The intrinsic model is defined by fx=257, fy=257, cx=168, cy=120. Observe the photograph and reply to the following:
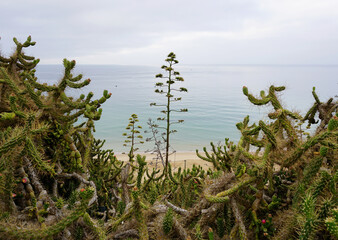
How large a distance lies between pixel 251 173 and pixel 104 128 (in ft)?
103

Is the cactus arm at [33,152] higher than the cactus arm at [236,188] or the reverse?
higher

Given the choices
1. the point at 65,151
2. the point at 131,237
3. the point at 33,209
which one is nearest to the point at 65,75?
the point at 65,151

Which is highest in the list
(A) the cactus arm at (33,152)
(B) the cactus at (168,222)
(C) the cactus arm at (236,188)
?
(A) the cactus arm at (33,152)

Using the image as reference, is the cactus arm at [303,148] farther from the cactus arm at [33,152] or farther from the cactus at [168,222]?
the cactus arm at [33,152]

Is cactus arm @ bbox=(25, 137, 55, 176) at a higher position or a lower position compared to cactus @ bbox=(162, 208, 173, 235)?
higher

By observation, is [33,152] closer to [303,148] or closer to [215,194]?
[215,194]

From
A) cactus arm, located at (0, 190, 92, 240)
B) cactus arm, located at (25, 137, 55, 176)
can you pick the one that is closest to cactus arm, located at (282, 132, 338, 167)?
cactus arm, located at (0, 190, 92, 240)

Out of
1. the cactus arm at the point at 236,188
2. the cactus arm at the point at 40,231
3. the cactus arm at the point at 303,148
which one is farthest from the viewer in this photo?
the cactus arm at the point at 236,188

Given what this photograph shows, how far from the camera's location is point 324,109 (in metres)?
2.87

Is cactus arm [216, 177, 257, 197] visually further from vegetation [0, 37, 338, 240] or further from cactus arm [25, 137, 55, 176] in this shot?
cactus arm [25, 137, 55, 176]

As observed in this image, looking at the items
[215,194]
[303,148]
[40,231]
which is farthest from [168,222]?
[303,148]

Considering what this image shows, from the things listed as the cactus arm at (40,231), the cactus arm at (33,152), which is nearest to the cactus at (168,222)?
the cactus arm at (40,231)

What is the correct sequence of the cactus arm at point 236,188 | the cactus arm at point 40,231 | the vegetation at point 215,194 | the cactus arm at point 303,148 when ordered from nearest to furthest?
the cactus arm at point 40,231 < the vegetation at point 215,194 < the cactus arm at point 303,148 < the cactus arm at point 236,188

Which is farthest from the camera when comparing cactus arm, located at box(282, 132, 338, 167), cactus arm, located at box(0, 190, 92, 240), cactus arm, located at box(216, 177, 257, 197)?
cactus arm, located at box(216, 177, 257, 197)
